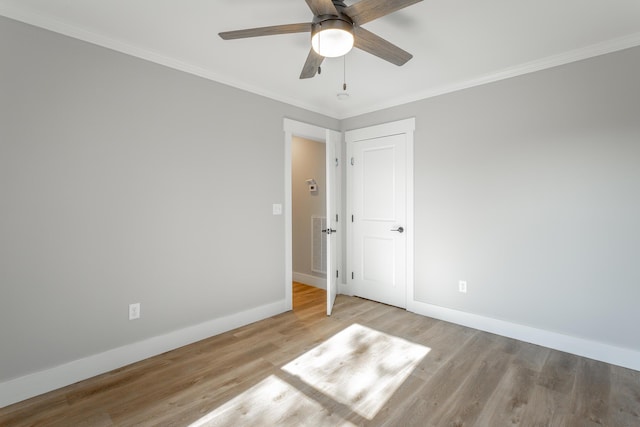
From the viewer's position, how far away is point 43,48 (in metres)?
2.04

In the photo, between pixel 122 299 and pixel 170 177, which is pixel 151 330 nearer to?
pixel 122 299

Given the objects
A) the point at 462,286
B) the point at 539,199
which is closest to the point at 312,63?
the point at 539,199

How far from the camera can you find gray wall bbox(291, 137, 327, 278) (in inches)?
176

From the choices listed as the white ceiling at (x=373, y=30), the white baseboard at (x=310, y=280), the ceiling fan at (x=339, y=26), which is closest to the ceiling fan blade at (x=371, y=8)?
the ceiling fan at (x=339, y=26)

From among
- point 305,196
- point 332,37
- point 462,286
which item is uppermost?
point 332,37

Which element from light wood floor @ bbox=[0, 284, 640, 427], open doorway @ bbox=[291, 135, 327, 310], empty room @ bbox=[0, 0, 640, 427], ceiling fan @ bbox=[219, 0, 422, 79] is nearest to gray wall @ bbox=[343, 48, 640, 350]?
empty room @ bbox=[0, 0, 640, 427]

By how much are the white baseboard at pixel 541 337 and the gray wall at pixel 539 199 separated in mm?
57

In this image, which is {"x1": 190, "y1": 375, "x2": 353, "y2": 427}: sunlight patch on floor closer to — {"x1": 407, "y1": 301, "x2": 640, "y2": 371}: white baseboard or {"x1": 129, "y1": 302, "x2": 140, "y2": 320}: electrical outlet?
{"x1": 129, "y1": 302, "x2": 140, "y2": 320}: electrical outlet

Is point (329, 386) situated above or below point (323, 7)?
below

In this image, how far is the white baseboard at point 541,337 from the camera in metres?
2.33

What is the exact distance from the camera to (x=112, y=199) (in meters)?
2.32

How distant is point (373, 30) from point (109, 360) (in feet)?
10.3

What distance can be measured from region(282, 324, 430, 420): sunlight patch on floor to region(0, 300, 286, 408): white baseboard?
0.93m

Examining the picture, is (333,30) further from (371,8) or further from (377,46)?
(377,46)
